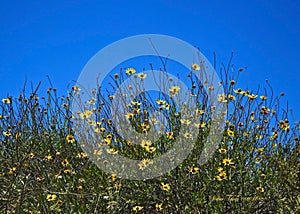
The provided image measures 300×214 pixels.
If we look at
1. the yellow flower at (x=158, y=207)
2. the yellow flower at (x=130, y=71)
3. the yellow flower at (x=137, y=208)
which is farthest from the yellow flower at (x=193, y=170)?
the yellow flower at (x=130, y=71)

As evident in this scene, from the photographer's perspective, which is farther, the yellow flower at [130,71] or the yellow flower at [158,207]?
the yellow flower at [130,71]

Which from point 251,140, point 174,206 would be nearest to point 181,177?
point 174,206

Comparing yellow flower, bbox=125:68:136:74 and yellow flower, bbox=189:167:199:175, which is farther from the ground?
yellow flower, bbox=125:68:136:74

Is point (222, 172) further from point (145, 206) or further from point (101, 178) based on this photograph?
point (101, 178)

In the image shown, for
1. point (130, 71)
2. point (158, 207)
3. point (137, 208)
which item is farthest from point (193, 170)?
point (130, 71)

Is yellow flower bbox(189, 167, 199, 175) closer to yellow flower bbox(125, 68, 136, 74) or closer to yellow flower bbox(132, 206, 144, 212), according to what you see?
yellow flower bbox(132, 206, 144, 212)

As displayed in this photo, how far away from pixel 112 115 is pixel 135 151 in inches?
22.2

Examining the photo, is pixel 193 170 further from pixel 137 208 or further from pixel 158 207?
pixel 137 208

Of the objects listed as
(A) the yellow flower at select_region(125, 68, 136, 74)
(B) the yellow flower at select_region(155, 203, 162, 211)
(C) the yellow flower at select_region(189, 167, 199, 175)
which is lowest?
(B) the yellow flower at select_region(155, 203, 162, 211)

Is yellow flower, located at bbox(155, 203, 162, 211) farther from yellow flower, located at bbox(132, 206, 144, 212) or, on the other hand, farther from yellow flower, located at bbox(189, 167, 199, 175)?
yellow flower, located at bbox(189, 167, 199, 175)

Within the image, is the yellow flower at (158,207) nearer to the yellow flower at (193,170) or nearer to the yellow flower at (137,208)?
the yellow flower at (137,208)

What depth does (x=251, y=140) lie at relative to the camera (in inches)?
148

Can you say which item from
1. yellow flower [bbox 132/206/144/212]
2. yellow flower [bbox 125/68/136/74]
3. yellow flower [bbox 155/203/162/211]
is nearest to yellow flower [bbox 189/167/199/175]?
yellow flower [bbox 155/203/162/211]

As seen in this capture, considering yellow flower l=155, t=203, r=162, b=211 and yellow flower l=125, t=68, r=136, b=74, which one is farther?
yellow flower l=125, t=68, r=136, b=74
